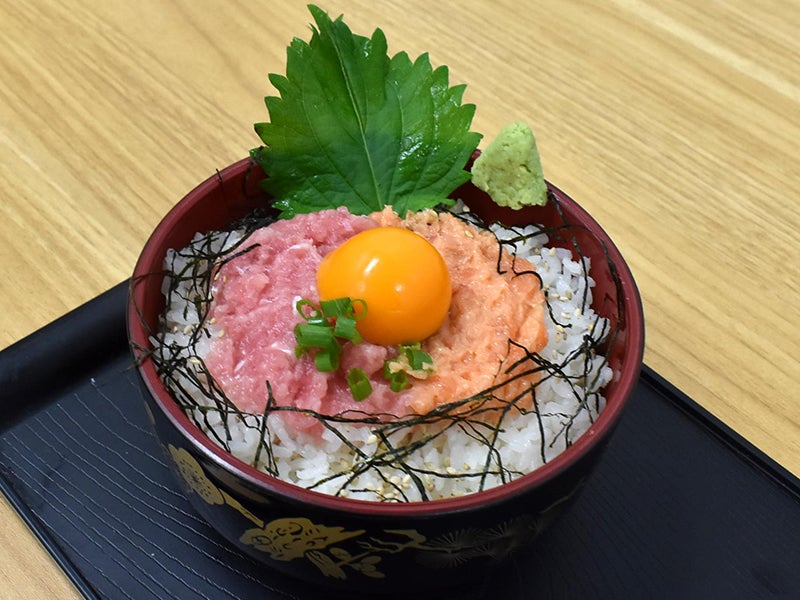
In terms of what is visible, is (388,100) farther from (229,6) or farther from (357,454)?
(229,6)

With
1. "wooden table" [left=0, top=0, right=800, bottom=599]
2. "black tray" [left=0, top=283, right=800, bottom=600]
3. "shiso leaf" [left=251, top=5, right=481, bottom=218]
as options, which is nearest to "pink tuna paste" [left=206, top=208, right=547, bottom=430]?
"shiso leaf" [left=251, top=5, right=481, bottom=218]

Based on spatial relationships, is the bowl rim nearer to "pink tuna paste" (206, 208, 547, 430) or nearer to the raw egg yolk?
"pink tuna paste" (206, 208, 547, 430)

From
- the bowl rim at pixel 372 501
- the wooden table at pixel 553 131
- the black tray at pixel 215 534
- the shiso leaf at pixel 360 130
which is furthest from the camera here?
the wooden table at pixel 553 131

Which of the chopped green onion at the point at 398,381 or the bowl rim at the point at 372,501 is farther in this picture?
the chopped green onion at the point at 398,381

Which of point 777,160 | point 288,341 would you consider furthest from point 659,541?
point 777,160

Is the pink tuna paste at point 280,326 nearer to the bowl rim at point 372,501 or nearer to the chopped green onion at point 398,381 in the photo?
the chopped green onion at point 398,381

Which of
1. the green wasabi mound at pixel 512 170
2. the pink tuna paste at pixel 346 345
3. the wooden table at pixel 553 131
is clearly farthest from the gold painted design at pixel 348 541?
the green wasabi mound at pixel 512 170
